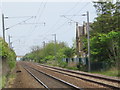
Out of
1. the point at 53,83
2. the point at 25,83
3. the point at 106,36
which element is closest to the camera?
the point at 53,83

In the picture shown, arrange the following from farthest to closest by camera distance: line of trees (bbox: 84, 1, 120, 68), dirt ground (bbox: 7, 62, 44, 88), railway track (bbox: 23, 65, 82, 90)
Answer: line of trees (bbox: 84, 1, 120, 68)
dirt ground (bbox: 7, 62, 44, 88)
railway track (bbox: 23, 65, 82, 90)

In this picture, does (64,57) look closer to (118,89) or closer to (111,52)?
(111,52)

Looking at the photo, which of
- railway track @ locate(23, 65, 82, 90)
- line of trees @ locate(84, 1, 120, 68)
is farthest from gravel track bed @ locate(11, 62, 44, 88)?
line of trees @ locate(84, 1, 120, 68)

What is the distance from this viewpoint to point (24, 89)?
17.5m

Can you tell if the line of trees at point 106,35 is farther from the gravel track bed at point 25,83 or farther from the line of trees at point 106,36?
the gravel track bed at point 25,83

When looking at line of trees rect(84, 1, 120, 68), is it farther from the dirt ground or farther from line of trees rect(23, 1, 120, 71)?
the dirt ground

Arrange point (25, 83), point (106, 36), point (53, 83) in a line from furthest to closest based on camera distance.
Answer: point (106, 36), point (25, 83), point (53, 83)

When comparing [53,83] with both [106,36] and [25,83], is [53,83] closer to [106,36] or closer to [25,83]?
[25,83]

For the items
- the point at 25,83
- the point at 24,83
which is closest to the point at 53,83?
the point at 25,83

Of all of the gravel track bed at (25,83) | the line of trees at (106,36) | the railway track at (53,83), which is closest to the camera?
the railway track at (53,83)

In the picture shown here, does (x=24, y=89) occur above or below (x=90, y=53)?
below

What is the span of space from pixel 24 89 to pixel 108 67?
21300 millimetres

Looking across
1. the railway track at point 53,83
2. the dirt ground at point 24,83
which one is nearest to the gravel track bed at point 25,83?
the dirt ground at point 24,83

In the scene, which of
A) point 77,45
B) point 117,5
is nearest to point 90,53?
point 117,5
